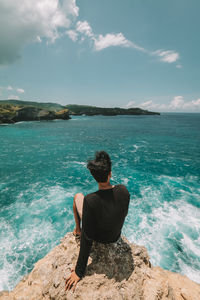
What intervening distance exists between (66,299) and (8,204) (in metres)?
11.3

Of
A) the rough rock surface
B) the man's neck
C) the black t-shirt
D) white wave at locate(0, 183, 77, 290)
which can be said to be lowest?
white wave at locate(0, 183, 77, 290)

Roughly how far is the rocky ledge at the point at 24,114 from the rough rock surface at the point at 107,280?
88956mm

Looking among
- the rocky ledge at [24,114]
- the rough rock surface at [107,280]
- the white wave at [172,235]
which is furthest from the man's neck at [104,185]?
the rocky ledge at [24,114]

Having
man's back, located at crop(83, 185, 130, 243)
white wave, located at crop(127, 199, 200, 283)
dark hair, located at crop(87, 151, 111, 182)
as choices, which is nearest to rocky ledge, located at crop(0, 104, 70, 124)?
white wave, located at crop(127, 199, 200, 283)

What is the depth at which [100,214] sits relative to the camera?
3.03m

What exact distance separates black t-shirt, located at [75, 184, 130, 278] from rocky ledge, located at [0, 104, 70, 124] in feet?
296

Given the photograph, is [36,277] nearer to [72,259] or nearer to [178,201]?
[72,259]

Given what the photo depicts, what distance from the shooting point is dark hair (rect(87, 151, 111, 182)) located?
2896 millimetres

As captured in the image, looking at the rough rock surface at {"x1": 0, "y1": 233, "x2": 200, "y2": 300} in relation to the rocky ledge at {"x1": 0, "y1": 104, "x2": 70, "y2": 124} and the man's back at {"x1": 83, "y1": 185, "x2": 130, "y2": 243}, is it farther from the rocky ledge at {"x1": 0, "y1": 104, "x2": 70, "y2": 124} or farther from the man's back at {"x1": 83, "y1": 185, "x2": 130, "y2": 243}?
the rocky ledge at {"x1": 0, "y1": 104, "x2": 70, "y2": 124}

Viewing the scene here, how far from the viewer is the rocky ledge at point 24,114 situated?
76812 mm

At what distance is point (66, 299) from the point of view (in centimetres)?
320

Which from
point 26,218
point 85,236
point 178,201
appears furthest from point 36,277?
point 178,201

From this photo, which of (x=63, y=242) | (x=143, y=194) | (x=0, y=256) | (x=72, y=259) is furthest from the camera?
(x=143, y=194)

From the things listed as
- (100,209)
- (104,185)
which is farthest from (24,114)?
(100,209)
